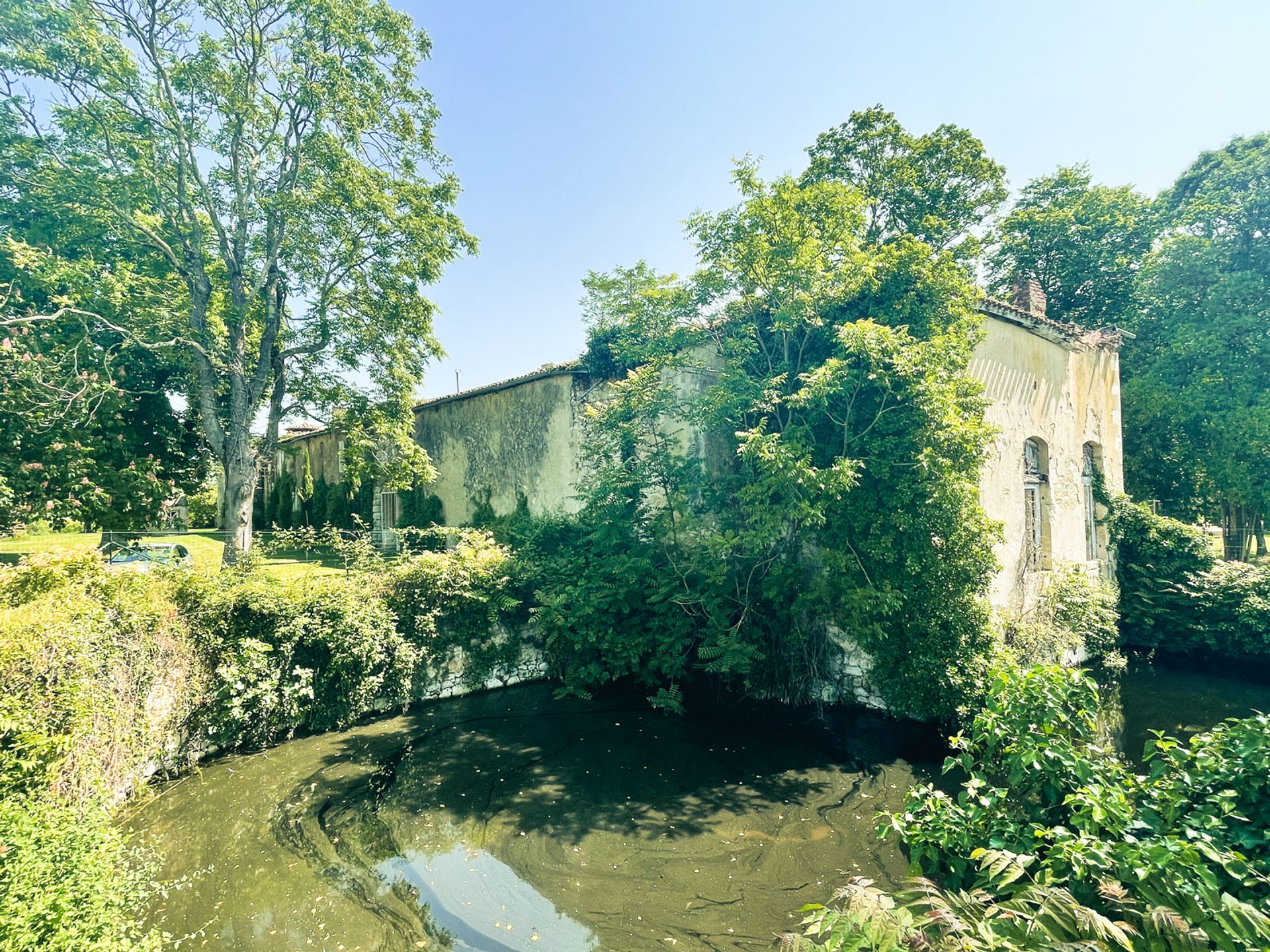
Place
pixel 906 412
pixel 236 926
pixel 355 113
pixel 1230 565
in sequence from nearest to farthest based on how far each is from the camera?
pixel 236 926
pixel 906 412
pixel 1230 565
pixel 355 113

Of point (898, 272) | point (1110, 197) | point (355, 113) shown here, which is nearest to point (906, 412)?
point (898, 272)

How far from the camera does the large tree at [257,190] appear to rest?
12.4 m

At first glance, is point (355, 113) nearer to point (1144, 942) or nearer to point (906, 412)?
point (906, 412)

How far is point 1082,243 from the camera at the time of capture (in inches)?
803

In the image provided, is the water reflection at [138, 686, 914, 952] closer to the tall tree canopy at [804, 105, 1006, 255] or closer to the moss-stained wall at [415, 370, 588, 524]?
the moss-stained wall at [415, 370, 588, 524]

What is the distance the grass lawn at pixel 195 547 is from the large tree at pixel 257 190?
67.6 inches

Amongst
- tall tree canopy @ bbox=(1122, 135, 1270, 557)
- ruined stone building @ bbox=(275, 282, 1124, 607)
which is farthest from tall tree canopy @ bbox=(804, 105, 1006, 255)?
tall tree canopy @ bbox=(1122, 135, 1270, 557)

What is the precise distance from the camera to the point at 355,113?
45.2 feet

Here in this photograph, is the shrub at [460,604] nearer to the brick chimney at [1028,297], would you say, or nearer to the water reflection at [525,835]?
the water reflection at [525,835]

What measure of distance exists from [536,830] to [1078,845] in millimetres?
4928

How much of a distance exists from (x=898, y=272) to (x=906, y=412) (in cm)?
224

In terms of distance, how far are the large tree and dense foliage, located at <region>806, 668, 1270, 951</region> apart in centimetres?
1402

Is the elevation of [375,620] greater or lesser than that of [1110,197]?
lesser

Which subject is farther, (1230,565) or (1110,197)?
(1110,197)
